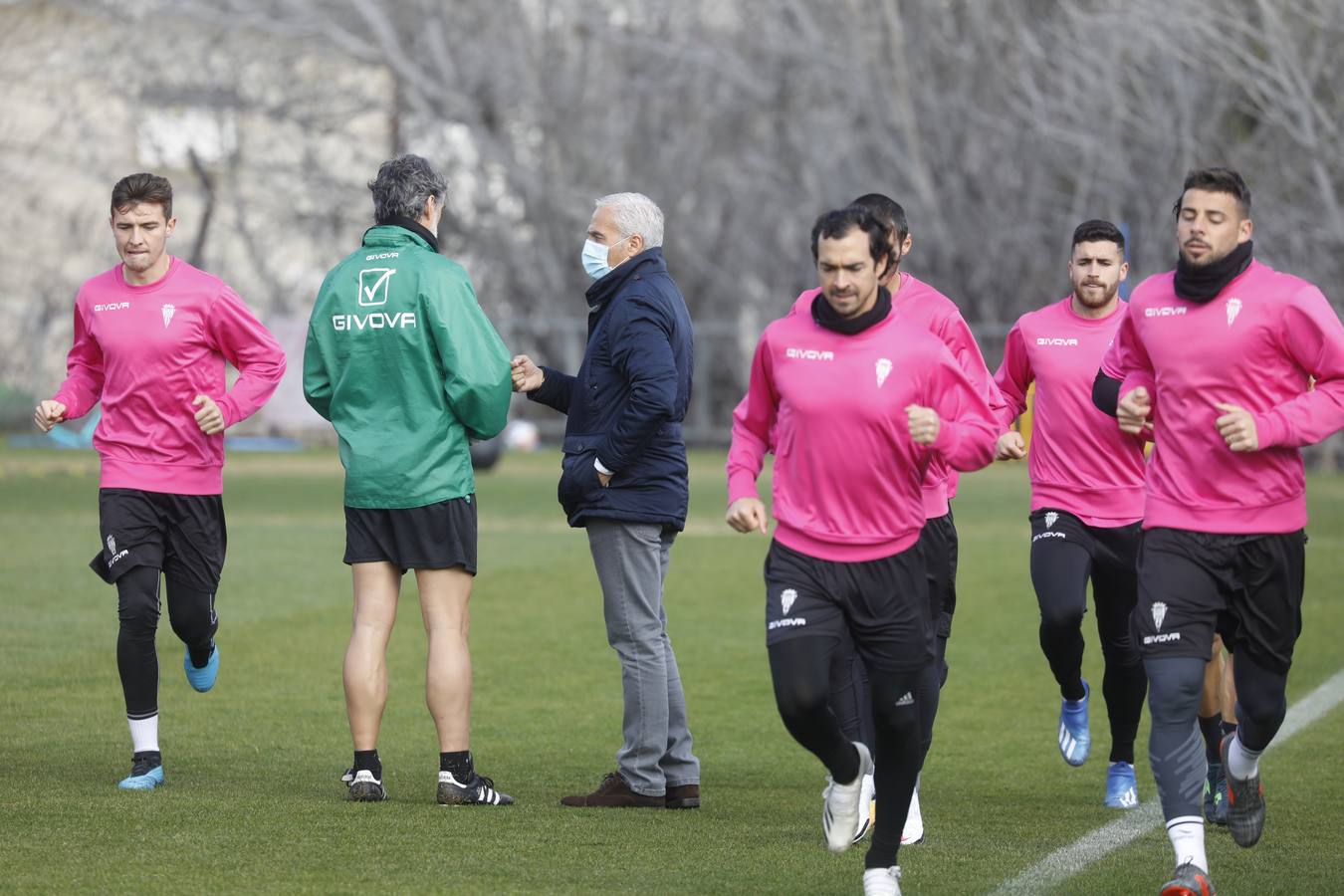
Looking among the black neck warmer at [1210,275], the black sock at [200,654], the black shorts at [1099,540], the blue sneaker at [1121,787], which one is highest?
the black neck warmer at [1210,275]

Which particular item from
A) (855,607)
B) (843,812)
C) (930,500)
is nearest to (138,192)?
(930,500)

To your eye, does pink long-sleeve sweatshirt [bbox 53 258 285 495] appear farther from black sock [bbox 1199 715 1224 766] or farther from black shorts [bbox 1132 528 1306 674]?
black sock [bbox 1199 715 1224 766]

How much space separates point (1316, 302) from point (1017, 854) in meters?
2.04

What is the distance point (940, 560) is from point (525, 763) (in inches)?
90.0

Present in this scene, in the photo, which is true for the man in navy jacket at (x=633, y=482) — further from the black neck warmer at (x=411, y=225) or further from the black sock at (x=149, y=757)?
the black sock at (x=149, y=757)

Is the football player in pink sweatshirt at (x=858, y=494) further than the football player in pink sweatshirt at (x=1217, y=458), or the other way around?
the football player in pink sweatshirt at (x=1217, y=458)

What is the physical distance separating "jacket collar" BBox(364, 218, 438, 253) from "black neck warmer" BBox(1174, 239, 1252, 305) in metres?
2.67

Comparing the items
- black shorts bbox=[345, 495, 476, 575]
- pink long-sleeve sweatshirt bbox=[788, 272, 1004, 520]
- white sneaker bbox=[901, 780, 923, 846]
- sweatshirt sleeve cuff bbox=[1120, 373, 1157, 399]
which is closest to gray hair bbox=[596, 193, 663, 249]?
pink long-sleeve sweatshirt bbox=[788, 272, 1004, 520]

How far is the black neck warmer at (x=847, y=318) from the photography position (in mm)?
6012

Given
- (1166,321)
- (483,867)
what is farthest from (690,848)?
(1166,321)

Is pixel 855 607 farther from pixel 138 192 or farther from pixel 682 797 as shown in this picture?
pixel 138 192

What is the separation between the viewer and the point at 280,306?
130ft

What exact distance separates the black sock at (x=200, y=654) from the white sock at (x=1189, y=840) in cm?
396

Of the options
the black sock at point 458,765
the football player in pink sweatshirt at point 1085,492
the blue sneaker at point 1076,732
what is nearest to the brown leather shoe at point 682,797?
the black sock at point 458,765
